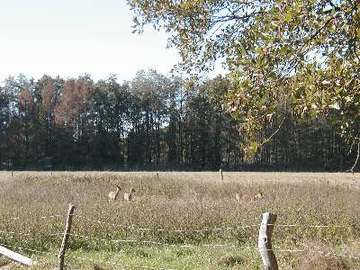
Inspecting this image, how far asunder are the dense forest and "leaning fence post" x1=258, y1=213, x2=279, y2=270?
61.8 metres

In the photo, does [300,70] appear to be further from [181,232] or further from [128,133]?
[128,133]

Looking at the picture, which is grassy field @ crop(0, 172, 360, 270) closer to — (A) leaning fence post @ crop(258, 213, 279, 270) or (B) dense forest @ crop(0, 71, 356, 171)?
(A) leaning fence post @ crop(258, 213, 279, 270)

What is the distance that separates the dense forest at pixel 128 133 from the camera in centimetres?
7462

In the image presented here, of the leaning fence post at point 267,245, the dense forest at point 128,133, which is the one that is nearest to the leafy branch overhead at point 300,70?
the leaning fence post at point 267,245

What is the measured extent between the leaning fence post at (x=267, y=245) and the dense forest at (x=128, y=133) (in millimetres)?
61778

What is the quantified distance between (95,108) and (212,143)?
18.9 meters

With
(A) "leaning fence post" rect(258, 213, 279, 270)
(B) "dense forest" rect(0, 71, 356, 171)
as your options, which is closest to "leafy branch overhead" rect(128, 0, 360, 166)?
(A) "leaning fence post" rect(258, 213, 279, 270)

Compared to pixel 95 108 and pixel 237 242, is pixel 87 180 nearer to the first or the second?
pixel 237 242

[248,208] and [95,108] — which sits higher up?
[95,108]

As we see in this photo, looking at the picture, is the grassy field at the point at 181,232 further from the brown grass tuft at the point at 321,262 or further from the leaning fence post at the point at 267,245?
the leaning fence post at the point at 267,245

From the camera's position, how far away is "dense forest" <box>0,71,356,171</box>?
7462 centimetres

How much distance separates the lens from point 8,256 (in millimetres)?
11539

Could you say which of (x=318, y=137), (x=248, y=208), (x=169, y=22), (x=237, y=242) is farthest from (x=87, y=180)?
(x=318, y=137)

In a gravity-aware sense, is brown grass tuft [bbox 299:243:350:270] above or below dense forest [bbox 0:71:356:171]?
below
